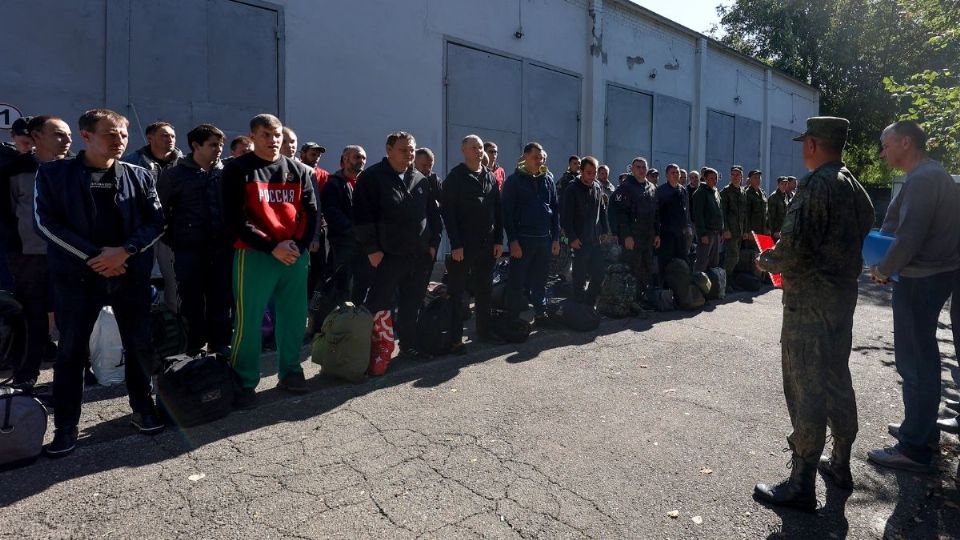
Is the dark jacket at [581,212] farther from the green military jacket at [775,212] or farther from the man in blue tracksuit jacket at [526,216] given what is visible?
the green military jacket at [775,212]

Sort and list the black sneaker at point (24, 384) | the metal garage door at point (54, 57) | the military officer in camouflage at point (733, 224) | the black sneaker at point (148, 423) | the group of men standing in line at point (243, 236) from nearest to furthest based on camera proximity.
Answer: the group of men standing in line at point (243, 236), the black sneaker at point (148, 423), the black sneaker at point (24, 384), the metal garage door at point (54, 57), the military officer in camouflage at point (733, 224)

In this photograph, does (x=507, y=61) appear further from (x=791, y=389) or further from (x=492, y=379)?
(x=791, y=389)

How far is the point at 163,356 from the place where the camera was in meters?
5.19

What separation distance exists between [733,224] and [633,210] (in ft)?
11.0

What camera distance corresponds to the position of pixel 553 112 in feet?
47.5

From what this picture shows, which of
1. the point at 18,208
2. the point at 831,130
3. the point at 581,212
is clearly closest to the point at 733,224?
the point at 581,212

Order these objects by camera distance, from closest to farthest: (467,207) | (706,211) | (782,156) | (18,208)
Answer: (18,208), (467,207), (706,211), (782,156)

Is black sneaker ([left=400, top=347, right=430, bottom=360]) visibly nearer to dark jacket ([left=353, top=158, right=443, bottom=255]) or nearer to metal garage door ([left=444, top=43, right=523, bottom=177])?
dark jacket ([left=353, top=158, right=443, bottom=255])

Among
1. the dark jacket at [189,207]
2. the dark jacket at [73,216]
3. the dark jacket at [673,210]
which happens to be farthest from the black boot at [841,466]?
the dark jacket at [673,210]

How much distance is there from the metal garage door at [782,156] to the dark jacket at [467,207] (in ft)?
66.9

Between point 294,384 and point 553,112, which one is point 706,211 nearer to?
point 553,112

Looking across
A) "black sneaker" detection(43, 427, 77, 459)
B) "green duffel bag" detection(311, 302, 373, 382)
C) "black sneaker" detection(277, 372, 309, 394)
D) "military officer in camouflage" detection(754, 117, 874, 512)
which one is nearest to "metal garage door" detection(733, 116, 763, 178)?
"green duffel bag" detection(311, 302, 373, 382)

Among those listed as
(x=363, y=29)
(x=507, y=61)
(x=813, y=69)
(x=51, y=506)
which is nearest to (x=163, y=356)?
(x=51, y=506)

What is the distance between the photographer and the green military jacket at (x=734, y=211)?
11250mm
